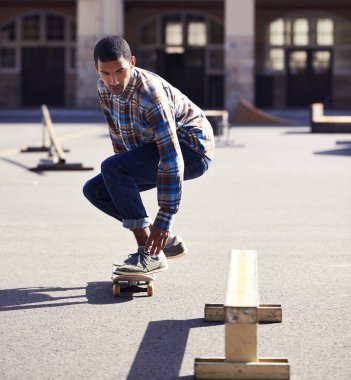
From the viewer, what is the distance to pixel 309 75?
39969 millimetres

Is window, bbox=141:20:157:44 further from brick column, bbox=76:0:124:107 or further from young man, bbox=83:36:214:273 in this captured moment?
young man, bbox=83:36:214:273

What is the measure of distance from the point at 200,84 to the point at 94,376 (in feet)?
118

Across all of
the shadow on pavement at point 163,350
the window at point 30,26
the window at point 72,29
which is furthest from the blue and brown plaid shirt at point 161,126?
the window at point 30,26

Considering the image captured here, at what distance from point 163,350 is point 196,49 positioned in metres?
35.6

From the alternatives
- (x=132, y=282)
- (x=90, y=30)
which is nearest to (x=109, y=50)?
(x=132, y=282)

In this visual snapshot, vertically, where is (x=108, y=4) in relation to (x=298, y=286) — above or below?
above

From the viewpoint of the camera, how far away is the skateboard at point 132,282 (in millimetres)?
6090

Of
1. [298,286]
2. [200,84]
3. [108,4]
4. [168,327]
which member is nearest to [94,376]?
[168,327]

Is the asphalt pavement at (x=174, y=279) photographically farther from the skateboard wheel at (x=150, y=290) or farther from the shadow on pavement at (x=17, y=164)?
the shadow on pavement at (x=17, y=164)

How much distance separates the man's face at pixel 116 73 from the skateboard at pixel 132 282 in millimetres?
1061

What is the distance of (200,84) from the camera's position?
40188 mm

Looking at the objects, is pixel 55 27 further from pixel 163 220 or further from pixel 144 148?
pixel 163 220

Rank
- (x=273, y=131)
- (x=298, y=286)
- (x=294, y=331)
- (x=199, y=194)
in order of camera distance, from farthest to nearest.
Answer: (x=273, y=131) < (x=199, y=194) < (x=298, y=286) < (x=294, y=331)

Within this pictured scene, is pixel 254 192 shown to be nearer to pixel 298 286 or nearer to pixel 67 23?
pixel 298 286
